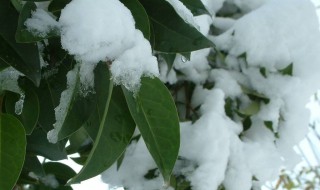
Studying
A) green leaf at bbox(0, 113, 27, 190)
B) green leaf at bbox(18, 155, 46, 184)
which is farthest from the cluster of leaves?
green leaf at bbox(18, 155, 46, 184)

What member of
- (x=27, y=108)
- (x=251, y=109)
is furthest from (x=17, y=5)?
(x=251, y=109)

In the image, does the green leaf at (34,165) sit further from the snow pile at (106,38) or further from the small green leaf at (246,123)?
the small green leaf at (246,123)

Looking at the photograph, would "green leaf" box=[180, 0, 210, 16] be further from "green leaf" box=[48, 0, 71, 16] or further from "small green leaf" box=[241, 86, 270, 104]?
"small green leaf" box=[241, 86, 270, 104]

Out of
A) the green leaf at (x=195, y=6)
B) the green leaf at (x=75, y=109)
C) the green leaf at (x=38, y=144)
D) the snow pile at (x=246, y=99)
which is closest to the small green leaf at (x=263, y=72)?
the snow pile at (x=246, y=99)

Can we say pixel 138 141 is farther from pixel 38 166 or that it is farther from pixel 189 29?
pixel 189 29


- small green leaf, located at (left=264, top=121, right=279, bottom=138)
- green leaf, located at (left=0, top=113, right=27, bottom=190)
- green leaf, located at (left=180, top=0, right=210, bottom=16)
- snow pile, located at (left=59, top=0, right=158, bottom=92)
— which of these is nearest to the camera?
snow pile, located at (left=59, top=0, right=158, bottom=92)

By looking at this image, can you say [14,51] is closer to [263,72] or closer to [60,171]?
[60,171]

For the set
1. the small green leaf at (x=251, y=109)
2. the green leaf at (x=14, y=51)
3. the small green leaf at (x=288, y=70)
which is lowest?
the small green leaf at (x=251, y=109)
